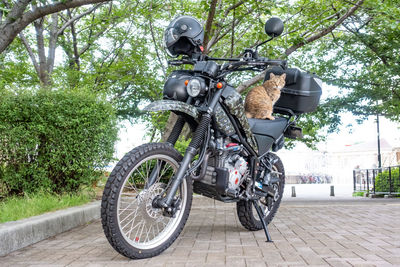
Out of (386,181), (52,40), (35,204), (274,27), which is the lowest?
(35,204)

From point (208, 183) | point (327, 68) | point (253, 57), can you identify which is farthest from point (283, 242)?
point (327, 68)

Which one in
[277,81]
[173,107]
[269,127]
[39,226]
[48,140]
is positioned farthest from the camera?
[48,140]

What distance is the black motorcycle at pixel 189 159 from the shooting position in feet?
11.6

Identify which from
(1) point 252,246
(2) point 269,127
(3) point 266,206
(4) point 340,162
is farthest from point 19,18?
(4) point 340,162

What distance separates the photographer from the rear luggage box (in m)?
5.15

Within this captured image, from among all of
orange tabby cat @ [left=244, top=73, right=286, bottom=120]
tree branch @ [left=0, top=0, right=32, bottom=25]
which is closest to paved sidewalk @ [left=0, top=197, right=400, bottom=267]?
orange tabby cat @ [left=244, top=73, right=286, bottom=120]

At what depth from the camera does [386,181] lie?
1673 centimetres

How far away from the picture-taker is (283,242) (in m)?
4.32

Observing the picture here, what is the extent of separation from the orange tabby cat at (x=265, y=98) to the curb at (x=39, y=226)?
2.59m

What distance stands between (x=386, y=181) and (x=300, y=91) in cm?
1329

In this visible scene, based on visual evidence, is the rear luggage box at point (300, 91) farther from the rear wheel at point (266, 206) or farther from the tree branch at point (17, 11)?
the tree branch at point (17, 11)

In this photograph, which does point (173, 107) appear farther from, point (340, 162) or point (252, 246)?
point (340, 162)

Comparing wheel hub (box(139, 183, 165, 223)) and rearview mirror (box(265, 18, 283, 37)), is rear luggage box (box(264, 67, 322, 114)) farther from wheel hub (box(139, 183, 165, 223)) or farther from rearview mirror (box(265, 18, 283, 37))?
wheel hub (box(139, 183, 165, 223))

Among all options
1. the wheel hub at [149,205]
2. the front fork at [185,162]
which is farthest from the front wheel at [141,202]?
the front fork at [185,162]
